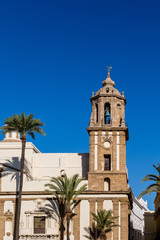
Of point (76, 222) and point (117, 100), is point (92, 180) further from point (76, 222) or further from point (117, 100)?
point (117, 100)

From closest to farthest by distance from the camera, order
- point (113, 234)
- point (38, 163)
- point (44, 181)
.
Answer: point (113, 234), point (44, 181), point (38, 163)

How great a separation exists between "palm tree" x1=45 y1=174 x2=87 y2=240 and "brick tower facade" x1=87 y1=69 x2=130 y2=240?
2.38 meters

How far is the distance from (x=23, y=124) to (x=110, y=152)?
1049 centimetres

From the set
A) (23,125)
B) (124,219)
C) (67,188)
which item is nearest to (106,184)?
(124,219)

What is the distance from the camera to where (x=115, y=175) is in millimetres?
50062

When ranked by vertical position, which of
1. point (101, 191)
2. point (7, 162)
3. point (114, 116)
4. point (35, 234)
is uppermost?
point (114, 116)

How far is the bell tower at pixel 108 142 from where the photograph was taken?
1966 inches

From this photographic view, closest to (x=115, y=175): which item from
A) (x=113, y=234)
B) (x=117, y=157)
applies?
(x=117, y=157)

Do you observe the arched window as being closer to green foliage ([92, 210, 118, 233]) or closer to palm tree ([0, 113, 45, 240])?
green foliage ([92, 210, 118, 233])

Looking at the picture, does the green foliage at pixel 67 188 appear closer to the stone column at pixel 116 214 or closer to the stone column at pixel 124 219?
the stone column at pixel 116 214

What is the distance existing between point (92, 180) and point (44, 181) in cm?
536

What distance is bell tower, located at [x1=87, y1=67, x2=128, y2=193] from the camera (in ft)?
164

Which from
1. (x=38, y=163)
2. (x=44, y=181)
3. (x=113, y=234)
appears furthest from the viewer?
(x=38, y=163)

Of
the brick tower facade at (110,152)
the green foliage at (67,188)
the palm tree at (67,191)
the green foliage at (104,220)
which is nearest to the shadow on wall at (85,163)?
the brick tower facade at (110,152)
